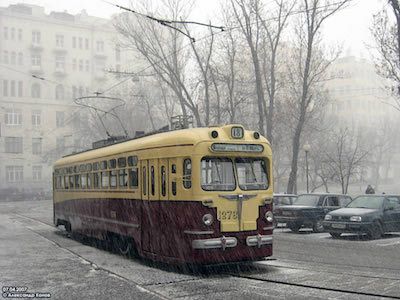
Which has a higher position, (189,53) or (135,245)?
(189,53)

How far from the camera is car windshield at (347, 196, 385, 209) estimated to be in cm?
1820

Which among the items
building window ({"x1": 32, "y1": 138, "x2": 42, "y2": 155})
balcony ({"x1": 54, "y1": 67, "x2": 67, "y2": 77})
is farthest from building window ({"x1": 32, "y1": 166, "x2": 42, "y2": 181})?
balcony ({"x1": 54, "y1": 67, "x2": 67, "y2": 77})

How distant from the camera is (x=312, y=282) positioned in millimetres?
8844

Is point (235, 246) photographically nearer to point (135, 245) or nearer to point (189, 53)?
point (135, 245)

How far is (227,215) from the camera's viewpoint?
392 inches

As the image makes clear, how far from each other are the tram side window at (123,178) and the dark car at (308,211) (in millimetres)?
9330

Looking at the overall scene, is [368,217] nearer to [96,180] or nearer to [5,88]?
[96,180]

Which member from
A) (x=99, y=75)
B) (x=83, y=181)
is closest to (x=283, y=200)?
(x=83, y=181)

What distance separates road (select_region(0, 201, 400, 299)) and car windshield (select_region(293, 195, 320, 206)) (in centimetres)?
619

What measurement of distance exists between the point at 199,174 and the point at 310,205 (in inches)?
460

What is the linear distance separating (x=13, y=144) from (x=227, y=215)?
57.4 meters

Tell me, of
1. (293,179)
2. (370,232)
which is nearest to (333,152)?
(293,179)

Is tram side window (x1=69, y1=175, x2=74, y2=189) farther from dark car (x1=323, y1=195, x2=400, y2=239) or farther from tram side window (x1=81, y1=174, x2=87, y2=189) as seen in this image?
dark car (x1=323, y1=195, x2=400, y2=239)

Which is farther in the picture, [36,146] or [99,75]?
[36,146]
